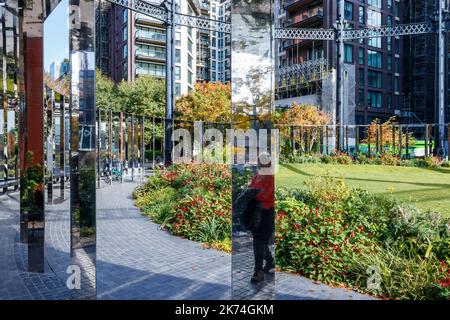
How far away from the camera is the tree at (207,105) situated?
103 ft

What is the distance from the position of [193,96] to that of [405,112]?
104 feet

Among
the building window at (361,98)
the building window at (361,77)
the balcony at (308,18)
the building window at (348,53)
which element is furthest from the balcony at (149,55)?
the building window at (361,98)

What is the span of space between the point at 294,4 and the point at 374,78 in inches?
578

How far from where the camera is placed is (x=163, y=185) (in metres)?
13.0

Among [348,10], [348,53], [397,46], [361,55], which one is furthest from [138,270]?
[397,46]

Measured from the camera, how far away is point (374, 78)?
51062mm

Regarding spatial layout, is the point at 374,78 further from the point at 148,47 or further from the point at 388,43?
the point at 148,47

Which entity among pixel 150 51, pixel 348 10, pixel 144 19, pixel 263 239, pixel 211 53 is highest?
pixel 211 53

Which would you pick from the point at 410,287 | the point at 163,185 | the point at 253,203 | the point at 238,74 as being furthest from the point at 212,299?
the point at 163,185

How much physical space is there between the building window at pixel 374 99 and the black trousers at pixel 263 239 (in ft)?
166

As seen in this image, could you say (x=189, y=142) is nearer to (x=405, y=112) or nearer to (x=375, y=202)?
(x=375, y=202)

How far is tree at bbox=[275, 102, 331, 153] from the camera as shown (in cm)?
3030

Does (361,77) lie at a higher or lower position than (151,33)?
lower

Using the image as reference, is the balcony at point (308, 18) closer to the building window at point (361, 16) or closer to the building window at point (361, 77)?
the building window at point (361, 16)
